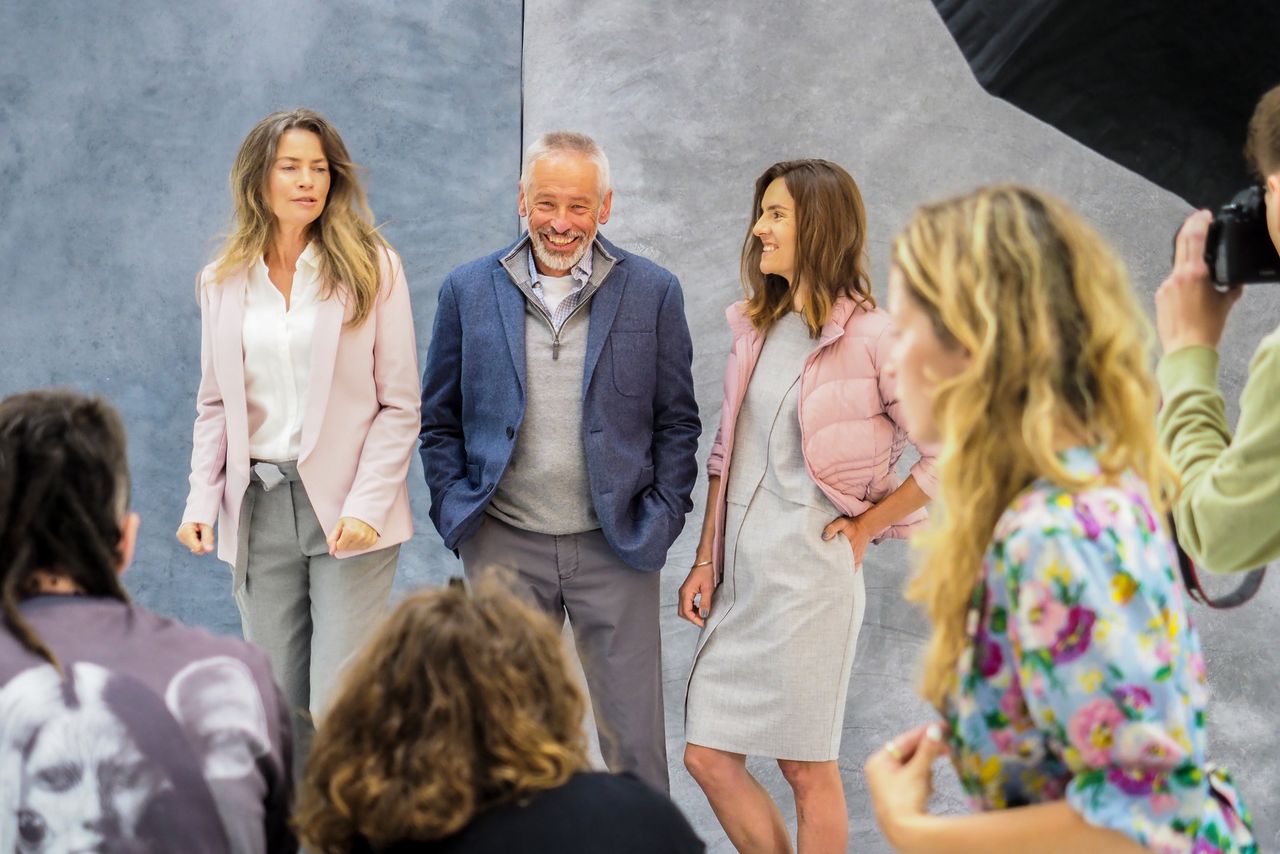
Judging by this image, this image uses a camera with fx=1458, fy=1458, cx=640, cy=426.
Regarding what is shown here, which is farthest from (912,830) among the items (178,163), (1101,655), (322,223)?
(178,163)

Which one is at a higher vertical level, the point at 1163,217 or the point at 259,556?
the point at 1163,217

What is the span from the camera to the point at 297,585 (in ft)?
11.0

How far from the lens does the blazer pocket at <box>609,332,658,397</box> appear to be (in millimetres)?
3268

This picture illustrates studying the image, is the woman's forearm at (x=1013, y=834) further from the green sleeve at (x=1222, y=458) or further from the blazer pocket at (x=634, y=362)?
the blazer pocket at (x=634, y=362)

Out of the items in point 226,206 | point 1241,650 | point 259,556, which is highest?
point 226,206

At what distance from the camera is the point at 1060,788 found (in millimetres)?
1390

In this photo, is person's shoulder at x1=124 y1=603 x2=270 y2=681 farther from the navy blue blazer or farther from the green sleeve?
the navy blue blazer

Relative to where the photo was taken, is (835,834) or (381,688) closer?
(381,688)

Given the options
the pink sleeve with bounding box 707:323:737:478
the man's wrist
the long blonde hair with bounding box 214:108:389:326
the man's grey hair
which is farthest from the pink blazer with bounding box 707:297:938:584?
the man's wrist

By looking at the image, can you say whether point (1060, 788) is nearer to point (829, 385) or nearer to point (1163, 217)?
point (829, 385)

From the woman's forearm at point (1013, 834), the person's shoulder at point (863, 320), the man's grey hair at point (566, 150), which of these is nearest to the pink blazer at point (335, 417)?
the man's grey hair at point (566, 150)

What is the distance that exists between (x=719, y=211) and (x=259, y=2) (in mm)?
1448

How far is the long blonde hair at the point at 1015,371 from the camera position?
1366mm

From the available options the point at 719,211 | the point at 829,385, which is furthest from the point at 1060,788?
the point at 719,211
